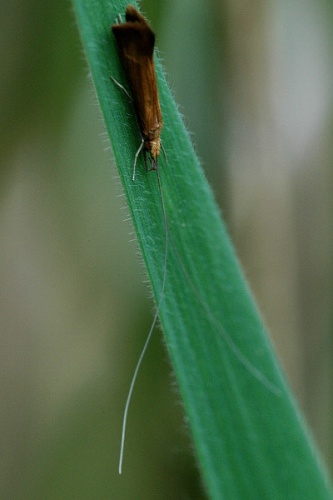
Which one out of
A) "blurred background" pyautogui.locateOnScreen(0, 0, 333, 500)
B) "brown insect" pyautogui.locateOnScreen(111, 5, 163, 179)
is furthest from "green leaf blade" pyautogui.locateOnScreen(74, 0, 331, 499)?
"blurred background" pyautogui.locateOnScreen(0, 0, 333, 500)

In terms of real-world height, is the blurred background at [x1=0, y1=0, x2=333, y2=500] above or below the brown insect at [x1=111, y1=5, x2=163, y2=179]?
below

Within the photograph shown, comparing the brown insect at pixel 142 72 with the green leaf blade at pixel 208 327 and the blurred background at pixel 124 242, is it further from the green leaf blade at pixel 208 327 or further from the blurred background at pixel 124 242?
the blurred background at pixel 124 242

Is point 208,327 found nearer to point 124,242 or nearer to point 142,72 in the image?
point 142,72

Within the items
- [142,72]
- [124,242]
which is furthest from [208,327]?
[124,242]

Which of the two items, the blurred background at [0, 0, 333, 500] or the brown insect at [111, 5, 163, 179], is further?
the blurred background at [0, 0, 333, 500]

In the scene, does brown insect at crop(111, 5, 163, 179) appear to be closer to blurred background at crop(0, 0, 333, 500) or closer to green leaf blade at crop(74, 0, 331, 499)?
green leaf blade at crop(74, 0, 331, 499)

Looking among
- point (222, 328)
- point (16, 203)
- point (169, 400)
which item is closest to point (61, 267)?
point (16, 203)

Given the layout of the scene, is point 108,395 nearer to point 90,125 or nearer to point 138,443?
point 138,443
